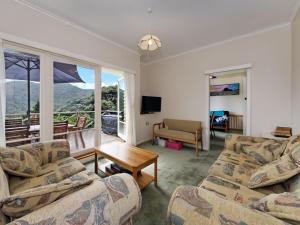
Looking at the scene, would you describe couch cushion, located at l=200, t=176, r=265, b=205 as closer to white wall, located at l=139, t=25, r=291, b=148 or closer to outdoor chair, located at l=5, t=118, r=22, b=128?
white wall, located at l=139, t=25, r=291, b=148

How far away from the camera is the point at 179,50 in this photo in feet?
13.0

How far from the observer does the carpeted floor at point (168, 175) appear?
1614mm

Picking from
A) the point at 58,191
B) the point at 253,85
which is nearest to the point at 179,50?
the point at 253,85

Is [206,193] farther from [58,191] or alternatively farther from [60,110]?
[60,110]

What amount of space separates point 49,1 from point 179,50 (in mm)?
2955

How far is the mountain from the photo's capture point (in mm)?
2174

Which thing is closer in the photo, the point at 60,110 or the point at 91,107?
the point at 60,110

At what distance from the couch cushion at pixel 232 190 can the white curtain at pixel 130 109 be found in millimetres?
2784

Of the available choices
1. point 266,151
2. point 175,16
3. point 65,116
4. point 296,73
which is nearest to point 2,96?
point 65,116

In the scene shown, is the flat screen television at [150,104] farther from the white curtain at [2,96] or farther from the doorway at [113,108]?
the white curtain at [2,96]

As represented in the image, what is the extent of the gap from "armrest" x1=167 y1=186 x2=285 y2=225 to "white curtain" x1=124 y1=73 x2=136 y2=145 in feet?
10.6

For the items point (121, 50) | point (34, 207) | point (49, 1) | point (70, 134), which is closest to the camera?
point (34, 207)

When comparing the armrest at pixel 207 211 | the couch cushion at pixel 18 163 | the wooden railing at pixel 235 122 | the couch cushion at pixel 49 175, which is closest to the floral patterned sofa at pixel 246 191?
the armrest at pixel 207 211

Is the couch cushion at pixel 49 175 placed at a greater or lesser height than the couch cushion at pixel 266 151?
lesser
